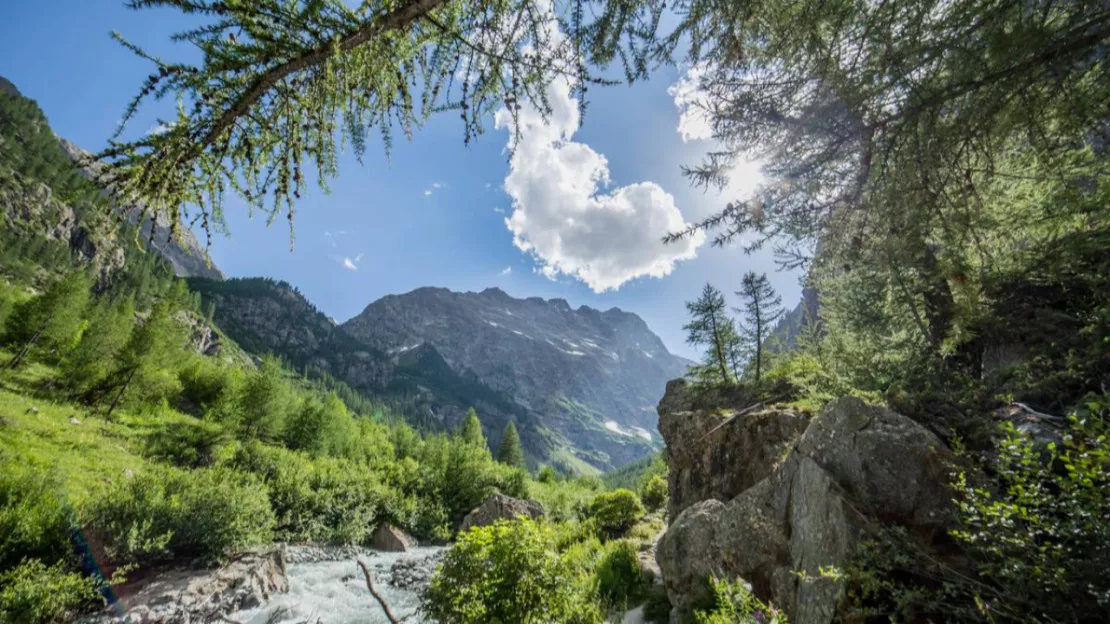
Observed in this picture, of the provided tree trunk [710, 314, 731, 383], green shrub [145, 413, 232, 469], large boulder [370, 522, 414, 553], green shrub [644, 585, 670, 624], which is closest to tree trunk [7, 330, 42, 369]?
green shrub [145, 413, 232, 469]

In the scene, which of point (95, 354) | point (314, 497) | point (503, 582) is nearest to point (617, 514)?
point (314, 497)

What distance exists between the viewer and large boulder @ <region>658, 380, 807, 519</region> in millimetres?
9766

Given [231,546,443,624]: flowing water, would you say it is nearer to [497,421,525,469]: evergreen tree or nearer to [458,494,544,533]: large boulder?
[458,494,544,533]: large boulder

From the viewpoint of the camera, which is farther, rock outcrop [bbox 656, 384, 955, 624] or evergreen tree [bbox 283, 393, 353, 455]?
evergreen tree [bbox 283, 393, 353, 455]

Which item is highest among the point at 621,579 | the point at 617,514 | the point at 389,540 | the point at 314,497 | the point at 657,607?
the point at 657,607

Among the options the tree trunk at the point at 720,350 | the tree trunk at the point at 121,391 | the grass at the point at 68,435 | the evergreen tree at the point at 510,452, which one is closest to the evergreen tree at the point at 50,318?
the grass at the point at 68,435

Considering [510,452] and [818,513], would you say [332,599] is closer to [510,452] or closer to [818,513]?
[818,513]

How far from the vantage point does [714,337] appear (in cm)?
1961

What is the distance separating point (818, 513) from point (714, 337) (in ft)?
50.8

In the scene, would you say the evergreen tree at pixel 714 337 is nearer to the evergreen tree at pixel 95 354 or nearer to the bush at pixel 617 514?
the bush at pixel 617 514

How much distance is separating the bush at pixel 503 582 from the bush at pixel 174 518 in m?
13.5

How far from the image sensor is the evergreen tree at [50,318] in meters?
31.2

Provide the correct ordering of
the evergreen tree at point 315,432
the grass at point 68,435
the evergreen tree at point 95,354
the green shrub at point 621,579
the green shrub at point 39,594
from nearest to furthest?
the green shrub at point 39,594 → the green shrub at point 621,579 → the grass at point 68,435 → the evergreen tree at point 95,354 → the evergreen tree at point 315,432

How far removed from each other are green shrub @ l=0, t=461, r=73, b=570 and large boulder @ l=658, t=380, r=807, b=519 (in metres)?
17.5
